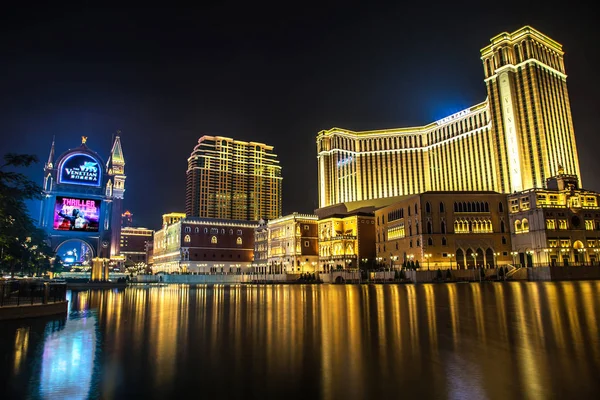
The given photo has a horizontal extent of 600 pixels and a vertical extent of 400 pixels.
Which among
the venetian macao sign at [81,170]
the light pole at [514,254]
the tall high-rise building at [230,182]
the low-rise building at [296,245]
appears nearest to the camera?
the light pole at [514,254]

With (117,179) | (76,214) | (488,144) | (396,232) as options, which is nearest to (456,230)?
(396,232)

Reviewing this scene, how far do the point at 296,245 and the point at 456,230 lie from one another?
117 ft

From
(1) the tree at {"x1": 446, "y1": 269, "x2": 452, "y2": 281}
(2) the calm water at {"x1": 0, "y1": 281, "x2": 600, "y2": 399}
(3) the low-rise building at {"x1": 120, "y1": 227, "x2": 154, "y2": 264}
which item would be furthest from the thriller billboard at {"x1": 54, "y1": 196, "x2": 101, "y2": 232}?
(3) the low-rise building at {"x1": 120, "y1": 227, "x2": 154, "y2": 264}

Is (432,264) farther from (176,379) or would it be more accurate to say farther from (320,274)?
(176,379)

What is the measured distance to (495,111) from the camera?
319 feet

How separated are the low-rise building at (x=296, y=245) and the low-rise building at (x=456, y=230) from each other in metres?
23.4

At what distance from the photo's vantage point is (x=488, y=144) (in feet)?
350

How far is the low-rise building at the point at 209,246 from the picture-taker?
10588cm

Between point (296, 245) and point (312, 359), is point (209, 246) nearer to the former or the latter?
point (296, 245)

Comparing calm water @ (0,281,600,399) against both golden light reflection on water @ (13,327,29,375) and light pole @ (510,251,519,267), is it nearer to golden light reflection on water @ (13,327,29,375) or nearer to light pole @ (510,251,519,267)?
golden light reflection on water @ (13,327,29,375)

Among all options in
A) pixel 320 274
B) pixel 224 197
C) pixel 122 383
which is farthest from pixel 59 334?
pixel 224 197

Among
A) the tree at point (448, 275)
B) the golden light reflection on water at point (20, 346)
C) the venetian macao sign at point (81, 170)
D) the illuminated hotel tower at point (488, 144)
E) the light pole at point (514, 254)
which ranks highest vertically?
the illuminated hotel tower at point (488, 144)

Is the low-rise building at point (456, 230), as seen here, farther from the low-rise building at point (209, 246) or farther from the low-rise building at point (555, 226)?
the low-rise building at point (209, 246)

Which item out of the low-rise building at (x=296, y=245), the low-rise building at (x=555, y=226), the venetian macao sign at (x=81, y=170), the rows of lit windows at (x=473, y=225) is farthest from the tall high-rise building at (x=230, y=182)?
the low-rise building at (x=555, y=226)
